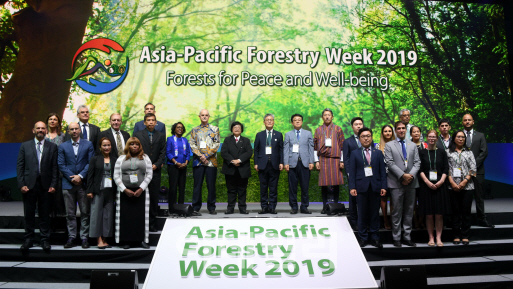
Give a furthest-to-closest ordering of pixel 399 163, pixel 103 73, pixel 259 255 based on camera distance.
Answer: pixel 103 73
pixel 399 163
pixel 259 255

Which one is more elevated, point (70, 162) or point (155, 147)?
point (155, 147)

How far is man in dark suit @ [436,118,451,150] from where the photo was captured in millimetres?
4551

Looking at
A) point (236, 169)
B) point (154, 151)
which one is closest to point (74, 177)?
point (154, 151)

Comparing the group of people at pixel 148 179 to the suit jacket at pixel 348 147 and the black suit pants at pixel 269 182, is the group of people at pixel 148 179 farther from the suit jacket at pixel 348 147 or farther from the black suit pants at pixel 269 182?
the black suit pants at pixel 269 182

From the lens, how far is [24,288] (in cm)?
349

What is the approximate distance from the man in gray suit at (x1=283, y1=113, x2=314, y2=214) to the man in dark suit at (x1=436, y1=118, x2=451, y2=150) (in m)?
1.67

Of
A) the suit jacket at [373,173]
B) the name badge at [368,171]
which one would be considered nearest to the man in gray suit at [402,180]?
the suit jacket at [373,173]

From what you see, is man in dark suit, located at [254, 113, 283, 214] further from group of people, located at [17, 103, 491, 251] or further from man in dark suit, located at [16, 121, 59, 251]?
man in dark suit, located at [16, 121, 59, 251]

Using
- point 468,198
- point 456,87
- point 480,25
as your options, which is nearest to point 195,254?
point 468,198

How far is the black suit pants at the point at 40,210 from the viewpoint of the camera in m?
3.95

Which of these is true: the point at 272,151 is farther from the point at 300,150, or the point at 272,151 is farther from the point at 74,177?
the point at 74,177

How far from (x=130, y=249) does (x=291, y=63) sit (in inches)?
180

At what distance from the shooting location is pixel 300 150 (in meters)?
5.04

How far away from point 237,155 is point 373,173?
6.18 ft
